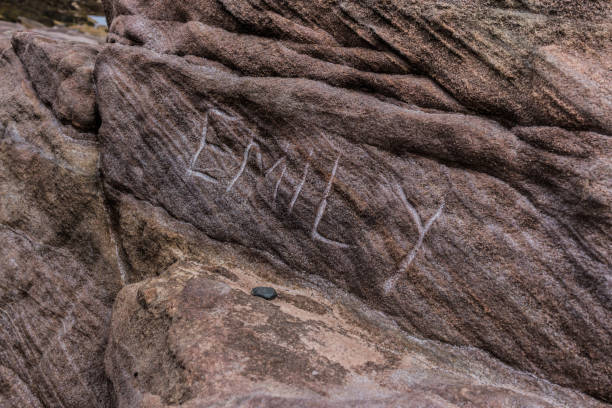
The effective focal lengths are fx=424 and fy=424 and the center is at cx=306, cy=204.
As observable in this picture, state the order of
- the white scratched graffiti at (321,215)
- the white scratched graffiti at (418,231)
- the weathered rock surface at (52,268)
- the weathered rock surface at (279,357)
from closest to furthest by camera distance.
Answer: the weathered rock surface at (279,357) < the white scratched graffiti at (418,231) < the white scratched graffiti at (321,215) < the weathered rock surface at (52,268)

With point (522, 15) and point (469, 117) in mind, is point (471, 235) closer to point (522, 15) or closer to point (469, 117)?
point (469, 117)

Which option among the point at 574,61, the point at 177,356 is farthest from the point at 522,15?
the point at 177,356

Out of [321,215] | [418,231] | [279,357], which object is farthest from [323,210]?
[279,357]

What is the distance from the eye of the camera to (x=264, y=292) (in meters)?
3.33

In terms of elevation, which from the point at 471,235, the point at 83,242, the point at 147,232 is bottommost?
the point at 83,242

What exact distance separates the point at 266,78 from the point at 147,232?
1.83m

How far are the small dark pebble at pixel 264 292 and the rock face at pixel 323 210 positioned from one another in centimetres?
13

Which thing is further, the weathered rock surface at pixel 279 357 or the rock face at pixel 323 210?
the rock face at pixel 323 210

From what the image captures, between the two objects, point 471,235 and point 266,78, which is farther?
point 266,78

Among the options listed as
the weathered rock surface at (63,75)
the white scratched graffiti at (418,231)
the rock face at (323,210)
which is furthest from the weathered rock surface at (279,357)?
the weathered rock surface at (63,75)

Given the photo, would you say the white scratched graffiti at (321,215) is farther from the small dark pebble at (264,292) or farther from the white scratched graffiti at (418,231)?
the small dark pebble at (264,292)

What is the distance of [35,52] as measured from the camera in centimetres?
498

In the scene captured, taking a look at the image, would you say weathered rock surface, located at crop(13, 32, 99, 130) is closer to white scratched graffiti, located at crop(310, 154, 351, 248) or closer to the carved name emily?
the carved name emily

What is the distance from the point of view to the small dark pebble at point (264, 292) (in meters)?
3.32
